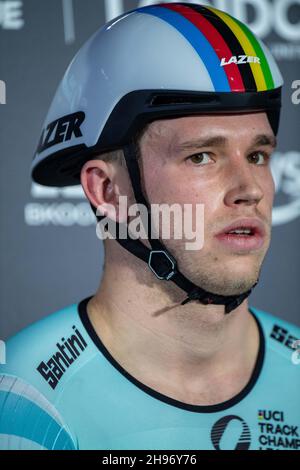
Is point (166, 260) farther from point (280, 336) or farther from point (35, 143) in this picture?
point (35, 143)

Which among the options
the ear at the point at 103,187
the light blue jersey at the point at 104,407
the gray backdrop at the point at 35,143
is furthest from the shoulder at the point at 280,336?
the gray backdrop at the point at 35,143

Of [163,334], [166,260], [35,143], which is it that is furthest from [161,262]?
[35,143]

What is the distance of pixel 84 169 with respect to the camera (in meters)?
1.81

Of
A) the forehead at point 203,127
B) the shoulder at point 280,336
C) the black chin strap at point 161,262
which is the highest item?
the forehead at point 203,127

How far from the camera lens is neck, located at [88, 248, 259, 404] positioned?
1.74 metres

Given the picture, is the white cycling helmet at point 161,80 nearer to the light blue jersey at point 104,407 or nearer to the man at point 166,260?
the man at point 166,260

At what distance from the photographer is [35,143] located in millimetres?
2709

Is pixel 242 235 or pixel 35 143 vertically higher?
pixel 35 143

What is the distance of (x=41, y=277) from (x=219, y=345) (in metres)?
1.11

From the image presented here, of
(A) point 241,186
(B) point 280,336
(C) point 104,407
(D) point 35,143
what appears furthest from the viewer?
(D) point 35,143

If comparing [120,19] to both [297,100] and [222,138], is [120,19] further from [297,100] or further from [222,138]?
[297,100]

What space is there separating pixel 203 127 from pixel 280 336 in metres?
0.68

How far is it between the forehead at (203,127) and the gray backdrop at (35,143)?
1.07m

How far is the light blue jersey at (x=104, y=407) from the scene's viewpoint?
1.69m
